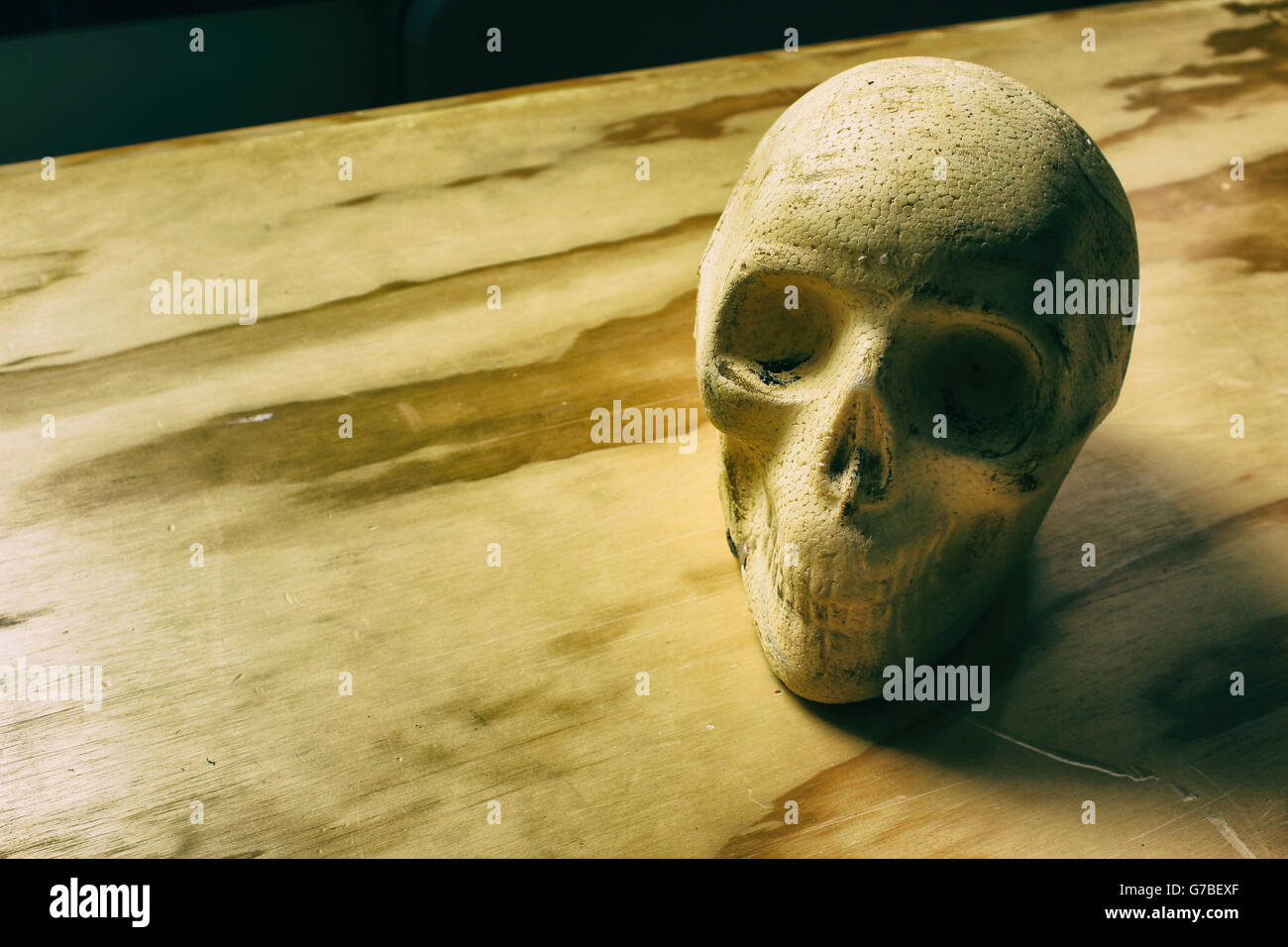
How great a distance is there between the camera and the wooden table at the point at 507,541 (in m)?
1.02

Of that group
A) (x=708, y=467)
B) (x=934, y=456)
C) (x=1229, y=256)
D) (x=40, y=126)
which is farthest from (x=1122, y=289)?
(x=40, y=126)

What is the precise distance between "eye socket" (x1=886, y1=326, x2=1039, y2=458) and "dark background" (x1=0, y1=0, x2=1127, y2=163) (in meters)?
1.51

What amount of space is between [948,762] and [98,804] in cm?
70

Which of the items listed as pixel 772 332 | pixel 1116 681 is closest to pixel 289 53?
pixel 772 332

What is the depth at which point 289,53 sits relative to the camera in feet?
7.55

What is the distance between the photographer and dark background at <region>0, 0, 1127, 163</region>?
211 cm

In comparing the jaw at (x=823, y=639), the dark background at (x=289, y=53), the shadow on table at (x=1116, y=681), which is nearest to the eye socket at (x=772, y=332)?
the jaw at (x=823, y=639)

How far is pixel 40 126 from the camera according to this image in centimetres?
214

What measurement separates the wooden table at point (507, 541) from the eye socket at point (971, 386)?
243 millimetres

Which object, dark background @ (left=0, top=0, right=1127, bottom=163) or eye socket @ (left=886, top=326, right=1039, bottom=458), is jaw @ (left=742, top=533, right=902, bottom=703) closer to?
eye socket @ (left=886, top=326, right=1039, bottom=458)

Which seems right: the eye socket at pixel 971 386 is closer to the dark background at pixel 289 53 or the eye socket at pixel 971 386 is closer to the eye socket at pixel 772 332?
the eye socket at pixel 772 332

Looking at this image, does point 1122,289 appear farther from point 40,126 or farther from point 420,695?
point 40,126

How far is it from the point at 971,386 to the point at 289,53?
1.71 meters

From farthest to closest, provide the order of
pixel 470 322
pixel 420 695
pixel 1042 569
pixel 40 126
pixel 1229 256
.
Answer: pixel 40 126 < pixel 1229 256 < pixel 470 322 < pixel 1042 569 < pixel 420 695
